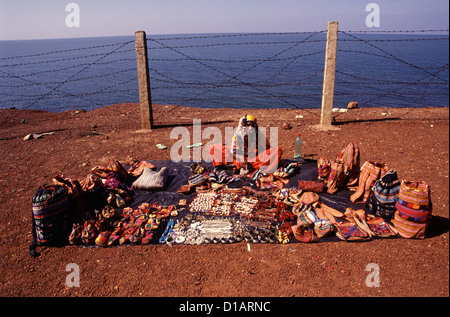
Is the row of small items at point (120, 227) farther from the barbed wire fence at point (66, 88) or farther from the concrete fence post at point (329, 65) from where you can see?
the concrete fence post at point (329, 65)

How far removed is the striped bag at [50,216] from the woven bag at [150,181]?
1.42m

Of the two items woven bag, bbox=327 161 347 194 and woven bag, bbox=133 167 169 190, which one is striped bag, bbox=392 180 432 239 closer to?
woven bag, bbox=327 161 347 194

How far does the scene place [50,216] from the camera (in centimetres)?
420

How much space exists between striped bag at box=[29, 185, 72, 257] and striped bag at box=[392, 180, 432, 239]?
189 inches

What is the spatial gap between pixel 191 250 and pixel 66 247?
182cm

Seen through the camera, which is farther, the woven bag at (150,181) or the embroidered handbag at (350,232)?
the woven bag at (150,181)

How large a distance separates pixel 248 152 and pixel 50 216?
367 cm

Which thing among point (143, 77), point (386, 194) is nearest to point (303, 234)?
point (386, 194)

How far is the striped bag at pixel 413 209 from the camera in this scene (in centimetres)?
395

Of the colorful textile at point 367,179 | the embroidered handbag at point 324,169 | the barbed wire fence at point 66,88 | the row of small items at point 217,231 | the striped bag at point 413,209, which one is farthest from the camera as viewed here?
the barbed wire fence at point 66,88

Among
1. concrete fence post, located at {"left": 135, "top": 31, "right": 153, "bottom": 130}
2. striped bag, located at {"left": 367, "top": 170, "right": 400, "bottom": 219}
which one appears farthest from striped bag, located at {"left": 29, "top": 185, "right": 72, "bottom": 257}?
concrete fence post, located at {"left": 135, "top": 31, "right": 153, "bottom": 130}

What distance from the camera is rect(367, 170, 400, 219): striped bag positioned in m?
4.35

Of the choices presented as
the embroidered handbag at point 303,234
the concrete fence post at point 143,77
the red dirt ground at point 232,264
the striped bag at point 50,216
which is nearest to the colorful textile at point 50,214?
the striped bag at point 50,216
